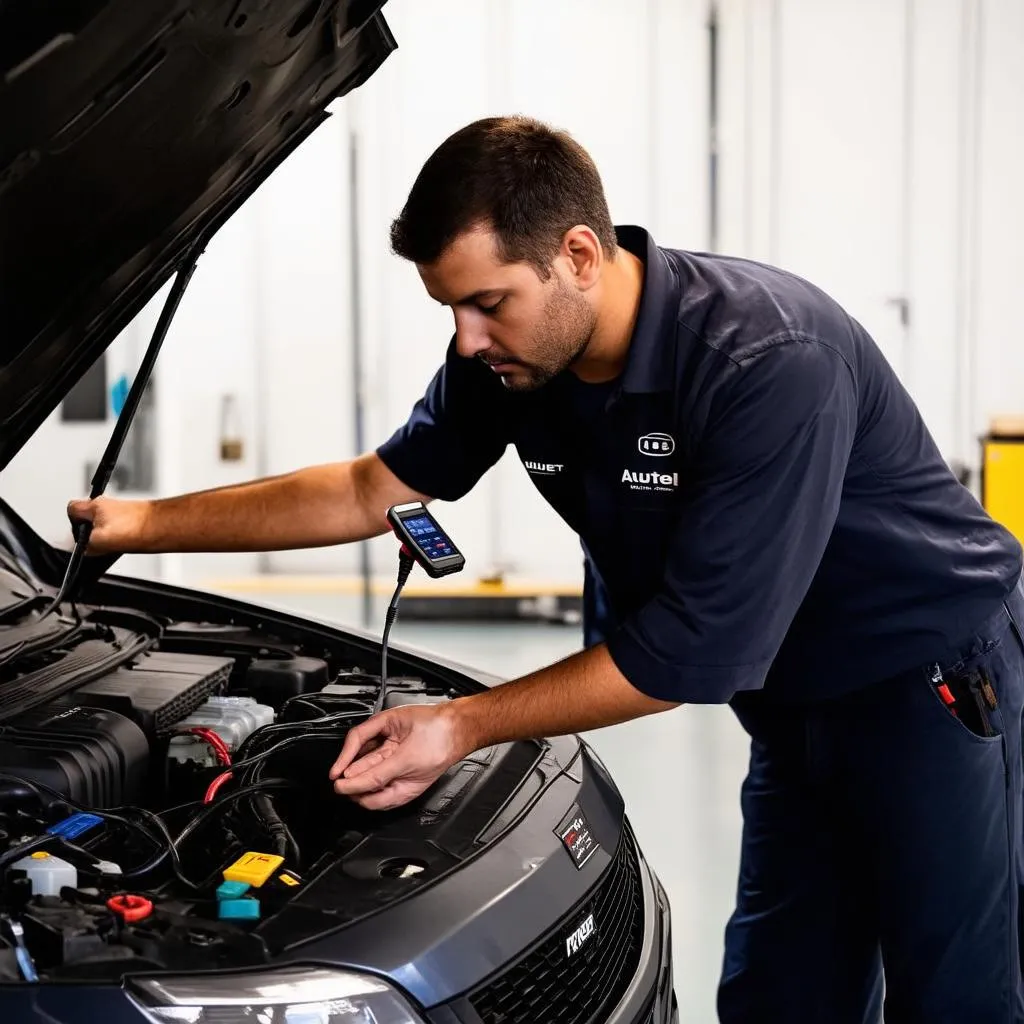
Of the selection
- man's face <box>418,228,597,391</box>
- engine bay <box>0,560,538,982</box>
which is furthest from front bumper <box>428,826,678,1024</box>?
man's face <box>418,228,597,391</box>

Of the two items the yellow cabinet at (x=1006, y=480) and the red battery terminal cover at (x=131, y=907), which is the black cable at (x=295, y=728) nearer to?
the red battery terminal cover at (x=131, y=907)

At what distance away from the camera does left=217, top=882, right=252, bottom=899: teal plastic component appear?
1253mm

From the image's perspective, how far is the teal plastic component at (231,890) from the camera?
1.25 meters

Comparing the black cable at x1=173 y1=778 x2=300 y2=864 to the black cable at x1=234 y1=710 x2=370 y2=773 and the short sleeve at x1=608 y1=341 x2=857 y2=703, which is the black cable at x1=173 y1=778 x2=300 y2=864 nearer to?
the black cable at x1=234 y1=710 x2=370 y2=773

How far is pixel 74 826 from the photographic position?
1.37m

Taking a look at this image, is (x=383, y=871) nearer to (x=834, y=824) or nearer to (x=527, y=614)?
(x=834, y=824)

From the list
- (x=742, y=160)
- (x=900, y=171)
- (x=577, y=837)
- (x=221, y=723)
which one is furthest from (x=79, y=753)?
(x=900, y=171)

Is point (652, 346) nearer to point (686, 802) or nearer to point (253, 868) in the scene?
point (253, 868)

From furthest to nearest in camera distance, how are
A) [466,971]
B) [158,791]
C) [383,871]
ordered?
[158,791]
[383,871]
[466,971]

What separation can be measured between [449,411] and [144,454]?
353 centimetres

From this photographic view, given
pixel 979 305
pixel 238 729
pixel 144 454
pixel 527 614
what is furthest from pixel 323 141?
pixel 238 729

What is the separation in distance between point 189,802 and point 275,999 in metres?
0.47

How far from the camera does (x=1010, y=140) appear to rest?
19.7ft

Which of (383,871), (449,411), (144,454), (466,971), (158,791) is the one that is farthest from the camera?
(144,454)
